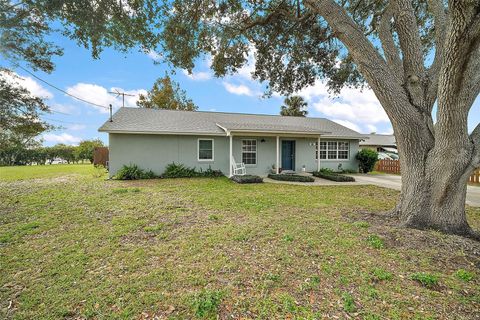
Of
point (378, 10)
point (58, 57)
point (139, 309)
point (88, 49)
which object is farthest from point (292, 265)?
point (58, 57)

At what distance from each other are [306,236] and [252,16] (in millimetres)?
7636

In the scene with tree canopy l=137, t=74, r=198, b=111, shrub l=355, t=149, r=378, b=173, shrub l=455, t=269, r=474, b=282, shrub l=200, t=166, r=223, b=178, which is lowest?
shrub l=455, t=269, r=474, b=282

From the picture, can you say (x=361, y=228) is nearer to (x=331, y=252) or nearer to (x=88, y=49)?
(x=331, y=252)

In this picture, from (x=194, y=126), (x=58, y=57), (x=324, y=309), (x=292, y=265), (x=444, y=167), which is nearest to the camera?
(x=324, y=309)

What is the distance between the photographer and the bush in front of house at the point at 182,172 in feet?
42.5

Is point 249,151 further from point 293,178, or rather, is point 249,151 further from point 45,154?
point 45,154

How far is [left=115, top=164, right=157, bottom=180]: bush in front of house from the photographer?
12047 mm

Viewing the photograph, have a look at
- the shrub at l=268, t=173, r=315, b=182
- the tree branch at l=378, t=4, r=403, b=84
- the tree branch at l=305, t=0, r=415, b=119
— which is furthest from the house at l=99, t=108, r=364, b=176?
the tree branch at l=305, t=0, r=415, b=119

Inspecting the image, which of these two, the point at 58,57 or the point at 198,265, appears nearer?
the point at 198,265

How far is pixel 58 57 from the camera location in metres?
8.79

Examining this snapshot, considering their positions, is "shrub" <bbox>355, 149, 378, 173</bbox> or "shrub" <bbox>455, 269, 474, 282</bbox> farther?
"shrub" <bbox>355, 149, 378, 173</bbox>

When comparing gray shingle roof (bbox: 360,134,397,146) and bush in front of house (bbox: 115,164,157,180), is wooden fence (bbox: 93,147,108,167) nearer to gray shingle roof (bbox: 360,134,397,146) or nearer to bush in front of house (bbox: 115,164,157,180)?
bush in front of house (bbox: 115,164,157,180)

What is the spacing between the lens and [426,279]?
2891 millimetres

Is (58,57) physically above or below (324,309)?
above
